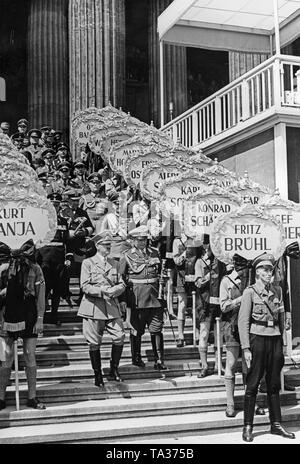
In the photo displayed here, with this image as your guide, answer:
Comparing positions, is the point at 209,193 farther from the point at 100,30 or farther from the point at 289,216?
the point at 100,30

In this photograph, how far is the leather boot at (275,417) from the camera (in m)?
8.34

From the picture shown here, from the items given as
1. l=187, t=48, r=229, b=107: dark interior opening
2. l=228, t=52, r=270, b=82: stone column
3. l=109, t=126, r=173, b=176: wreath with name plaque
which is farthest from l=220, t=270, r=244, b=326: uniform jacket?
l=187, t=48, r=229, b=107: dark interior opening

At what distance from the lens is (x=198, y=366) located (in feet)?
33.3

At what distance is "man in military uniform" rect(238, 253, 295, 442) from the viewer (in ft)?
26.9

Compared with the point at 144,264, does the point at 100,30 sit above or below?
above

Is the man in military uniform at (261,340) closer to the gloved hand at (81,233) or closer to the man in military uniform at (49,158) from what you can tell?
the gloved hand at (81,233)

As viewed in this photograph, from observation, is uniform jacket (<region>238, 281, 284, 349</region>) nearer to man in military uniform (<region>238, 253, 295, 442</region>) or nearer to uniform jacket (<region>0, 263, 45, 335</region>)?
man in military uniform (<region>238, 253, 295, 442</region>)

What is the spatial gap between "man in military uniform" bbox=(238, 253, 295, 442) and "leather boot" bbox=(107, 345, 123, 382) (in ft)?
5.81

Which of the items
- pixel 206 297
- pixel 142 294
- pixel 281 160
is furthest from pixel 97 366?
pixel 281 160

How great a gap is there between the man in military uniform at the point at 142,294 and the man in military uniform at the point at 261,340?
70.4 inches

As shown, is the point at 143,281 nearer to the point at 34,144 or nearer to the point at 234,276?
the point at 234,276

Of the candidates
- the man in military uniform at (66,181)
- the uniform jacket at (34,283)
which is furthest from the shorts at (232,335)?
the man in military uniform at (66,181)

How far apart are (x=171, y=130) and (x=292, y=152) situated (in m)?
6.71

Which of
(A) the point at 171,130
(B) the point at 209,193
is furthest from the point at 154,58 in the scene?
(B) the point at 209,193
